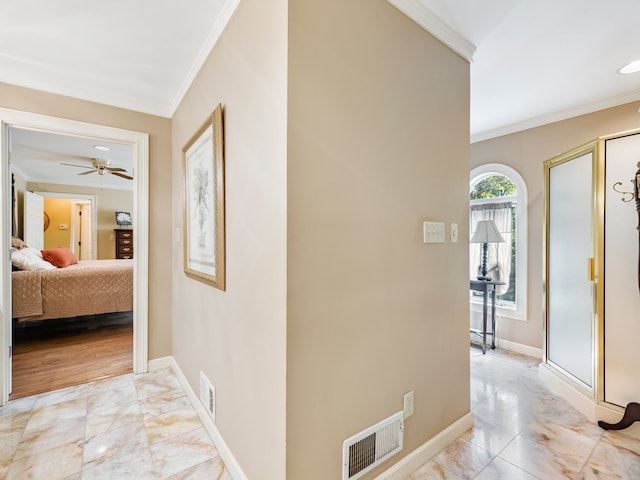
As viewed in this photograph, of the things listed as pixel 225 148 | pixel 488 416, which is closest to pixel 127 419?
pixel 225 148

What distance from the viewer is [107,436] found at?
72.2 inches

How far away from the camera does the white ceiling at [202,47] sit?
160cm

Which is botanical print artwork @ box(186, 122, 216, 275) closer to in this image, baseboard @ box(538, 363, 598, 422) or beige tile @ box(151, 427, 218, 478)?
beige tile @ box(151, 427, 218, 478)

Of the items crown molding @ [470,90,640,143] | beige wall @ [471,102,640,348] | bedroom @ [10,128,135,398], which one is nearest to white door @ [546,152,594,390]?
beige wall @ [471,102,640,348]

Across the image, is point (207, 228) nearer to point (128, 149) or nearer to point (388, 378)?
point (388, 378)

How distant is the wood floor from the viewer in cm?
256

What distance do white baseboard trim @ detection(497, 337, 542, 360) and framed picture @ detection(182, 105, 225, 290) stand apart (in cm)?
329

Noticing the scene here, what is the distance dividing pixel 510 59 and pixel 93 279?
16.3ft

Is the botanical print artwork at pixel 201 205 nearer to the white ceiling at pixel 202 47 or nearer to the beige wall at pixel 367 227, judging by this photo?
the white ceiling at pixel 202 47

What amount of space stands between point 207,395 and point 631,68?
377 centimetres

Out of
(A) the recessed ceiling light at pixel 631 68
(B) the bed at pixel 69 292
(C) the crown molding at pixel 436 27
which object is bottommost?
(B) the bed at pixel 69 292

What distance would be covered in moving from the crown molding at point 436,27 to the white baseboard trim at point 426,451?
228 cm

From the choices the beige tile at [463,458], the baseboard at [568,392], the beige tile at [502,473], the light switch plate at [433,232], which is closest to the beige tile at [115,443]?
the beige tile at [463,458]

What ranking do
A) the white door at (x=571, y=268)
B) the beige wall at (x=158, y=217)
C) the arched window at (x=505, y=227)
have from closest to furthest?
the white door at (x=571, y=268) < the beige wall at (x=158, y=217) < the arched window at (x=505, y=227)
